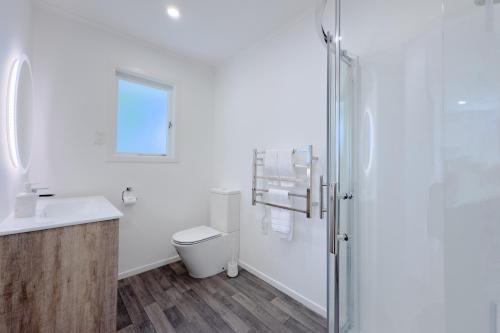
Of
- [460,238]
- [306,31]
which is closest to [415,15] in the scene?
[306,31]

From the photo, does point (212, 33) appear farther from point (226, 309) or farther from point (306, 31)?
point (226, 309)

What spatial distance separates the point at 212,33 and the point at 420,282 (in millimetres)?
2471

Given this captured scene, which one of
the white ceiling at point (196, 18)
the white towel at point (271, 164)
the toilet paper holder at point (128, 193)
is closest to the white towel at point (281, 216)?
the white towel at point (271, 164)

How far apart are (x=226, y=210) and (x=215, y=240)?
1.07 feet

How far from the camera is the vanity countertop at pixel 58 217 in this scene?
943mm

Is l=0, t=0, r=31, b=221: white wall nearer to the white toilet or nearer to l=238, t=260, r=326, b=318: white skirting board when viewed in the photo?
the white toilet

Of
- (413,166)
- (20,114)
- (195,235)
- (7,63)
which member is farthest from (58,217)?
(413,166)

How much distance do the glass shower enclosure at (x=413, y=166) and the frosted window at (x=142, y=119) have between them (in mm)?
1885

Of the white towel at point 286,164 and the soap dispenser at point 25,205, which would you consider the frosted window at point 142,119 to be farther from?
the white towel at point 286,164

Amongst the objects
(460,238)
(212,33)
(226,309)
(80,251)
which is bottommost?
(226,309)

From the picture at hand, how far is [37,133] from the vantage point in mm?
1663

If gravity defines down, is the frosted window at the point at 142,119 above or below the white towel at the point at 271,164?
above

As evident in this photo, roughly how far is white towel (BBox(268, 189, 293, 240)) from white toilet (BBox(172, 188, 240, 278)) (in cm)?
58

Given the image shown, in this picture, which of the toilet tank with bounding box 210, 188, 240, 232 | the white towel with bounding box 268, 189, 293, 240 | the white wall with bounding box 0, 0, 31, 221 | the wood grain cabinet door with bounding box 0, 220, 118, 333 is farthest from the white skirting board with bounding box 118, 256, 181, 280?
the white towel with bounding box 268, 189, 293, 240
